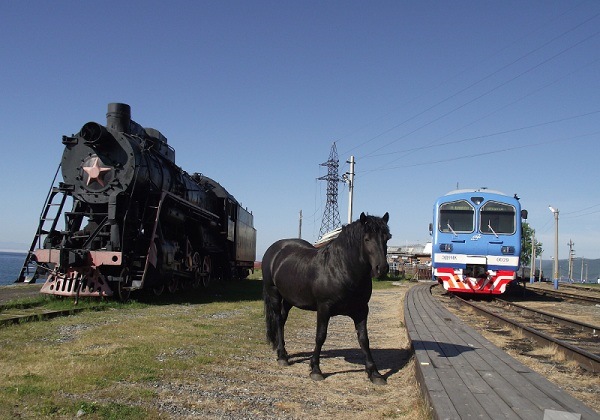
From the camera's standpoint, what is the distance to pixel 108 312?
38.2 ft

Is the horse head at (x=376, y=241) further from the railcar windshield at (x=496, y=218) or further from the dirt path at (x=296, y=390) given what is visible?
the railcar windshield at (x=496, y=218)

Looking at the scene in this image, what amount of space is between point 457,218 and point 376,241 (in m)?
13.6

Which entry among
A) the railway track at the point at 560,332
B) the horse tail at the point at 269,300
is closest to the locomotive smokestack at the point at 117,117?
the horse tail at the point at 269,300

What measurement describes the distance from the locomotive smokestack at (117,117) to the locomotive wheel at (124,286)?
3.83 m

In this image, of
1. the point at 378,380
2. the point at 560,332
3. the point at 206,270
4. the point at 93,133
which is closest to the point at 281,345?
the point at 378,380

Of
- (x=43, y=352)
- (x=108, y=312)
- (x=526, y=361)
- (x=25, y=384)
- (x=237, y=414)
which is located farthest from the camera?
(x=108, y=312)

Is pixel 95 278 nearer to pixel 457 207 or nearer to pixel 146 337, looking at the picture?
pixel 146 337

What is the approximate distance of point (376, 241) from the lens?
585 cm

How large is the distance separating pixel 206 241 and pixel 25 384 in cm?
1435

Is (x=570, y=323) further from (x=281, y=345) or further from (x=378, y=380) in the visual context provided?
(x=281, y=345)

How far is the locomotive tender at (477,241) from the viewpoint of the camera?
58.6 ft

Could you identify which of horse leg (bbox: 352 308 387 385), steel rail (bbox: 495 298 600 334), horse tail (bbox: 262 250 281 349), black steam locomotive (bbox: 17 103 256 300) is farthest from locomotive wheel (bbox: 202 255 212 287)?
horse leg (bbox: 352 308 387 385)

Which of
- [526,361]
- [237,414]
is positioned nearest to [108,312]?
[237,414]

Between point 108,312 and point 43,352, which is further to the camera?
point 108,312
